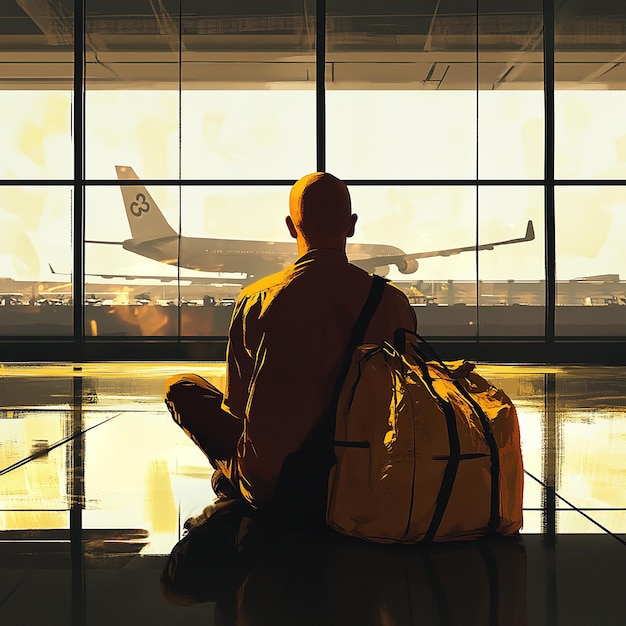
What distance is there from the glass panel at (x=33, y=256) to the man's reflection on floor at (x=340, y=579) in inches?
1001

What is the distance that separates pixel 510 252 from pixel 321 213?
33.7m

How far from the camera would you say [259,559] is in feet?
7.64

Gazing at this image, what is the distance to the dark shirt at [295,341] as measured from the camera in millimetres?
2496

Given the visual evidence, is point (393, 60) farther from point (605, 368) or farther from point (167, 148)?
point (167, 148)

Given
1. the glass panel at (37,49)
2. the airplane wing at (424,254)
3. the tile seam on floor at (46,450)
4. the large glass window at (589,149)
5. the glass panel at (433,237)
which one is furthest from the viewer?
the glass panel at (433,237)

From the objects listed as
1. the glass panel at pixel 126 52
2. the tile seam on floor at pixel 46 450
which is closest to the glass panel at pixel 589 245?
the glass panel at pixel 126 52

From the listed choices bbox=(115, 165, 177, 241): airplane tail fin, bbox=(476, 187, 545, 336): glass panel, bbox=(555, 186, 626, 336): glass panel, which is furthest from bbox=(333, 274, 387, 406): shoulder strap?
bbox=(115, 165, 177, 241): airplane tail fin

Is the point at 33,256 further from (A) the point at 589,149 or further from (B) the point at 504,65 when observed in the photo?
(A) the point at 589,149

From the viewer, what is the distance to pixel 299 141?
17625 mm

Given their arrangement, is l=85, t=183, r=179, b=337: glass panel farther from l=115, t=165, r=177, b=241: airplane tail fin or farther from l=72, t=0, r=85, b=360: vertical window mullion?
l=72, t=0, r=85, b=360: vertical window mullion

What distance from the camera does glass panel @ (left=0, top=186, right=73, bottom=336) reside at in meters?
31.7

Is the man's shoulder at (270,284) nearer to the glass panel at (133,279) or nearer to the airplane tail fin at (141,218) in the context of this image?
the glass panel at (133,279)

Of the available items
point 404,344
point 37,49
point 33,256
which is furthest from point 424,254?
point 404,344

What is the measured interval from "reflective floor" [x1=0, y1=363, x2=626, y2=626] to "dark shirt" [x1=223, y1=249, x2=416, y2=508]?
27 cm
